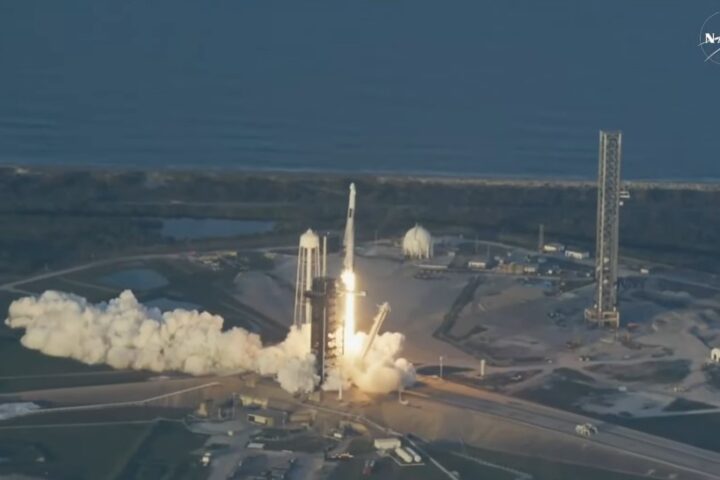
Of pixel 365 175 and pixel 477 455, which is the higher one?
pixel 365 175

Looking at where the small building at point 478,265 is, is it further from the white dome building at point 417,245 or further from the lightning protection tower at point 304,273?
the lightning protection tower at point 304,273

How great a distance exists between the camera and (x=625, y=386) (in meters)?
80.0

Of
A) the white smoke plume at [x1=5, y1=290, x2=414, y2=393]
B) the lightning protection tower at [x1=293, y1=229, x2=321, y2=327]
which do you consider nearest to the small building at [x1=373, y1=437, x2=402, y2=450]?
the white smoke plume at [x1=5, y1=290, x2=414, y2=393]

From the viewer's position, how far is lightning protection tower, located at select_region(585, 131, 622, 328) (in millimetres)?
88006

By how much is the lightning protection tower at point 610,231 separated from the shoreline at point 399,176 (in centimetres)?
2662

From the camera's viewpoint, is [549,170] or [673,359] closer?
[673,359]

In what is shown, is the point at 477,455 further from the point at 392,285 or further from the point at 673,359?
the point at 392,285

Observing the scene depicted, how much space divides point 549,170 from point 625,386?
4051 cm

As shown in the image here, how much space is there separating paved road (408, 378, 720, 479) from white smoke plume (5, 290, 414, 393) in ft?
6.06

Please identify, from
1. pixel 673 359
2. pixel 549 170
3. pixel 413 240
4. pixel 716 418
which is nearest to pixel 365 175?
pixel 549 170

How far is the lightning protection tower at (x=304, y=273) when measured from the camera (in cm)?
8019

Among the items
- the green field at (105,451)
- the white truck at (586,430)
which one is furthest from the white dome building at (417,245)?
the green field at (105,451)

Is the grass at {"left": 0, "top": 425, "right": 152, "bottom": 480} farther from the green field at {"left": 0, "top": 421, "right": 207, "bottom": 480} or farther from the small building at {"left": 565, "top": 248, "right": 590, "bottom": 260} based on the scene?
the small building at {"left": 565, "top": 248, "right": 590, "bottom": 260}

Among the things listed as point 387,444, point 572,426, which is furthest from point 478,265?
point 387,444
